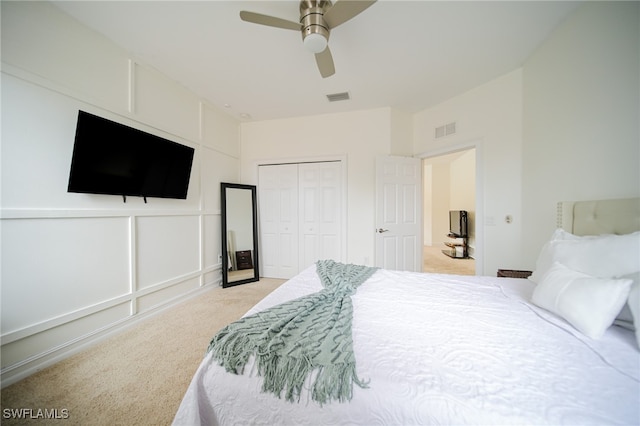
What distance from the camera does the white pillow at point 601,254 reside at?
1002 millimetres

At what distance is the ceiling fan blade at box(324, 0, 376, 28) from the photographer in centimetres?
137

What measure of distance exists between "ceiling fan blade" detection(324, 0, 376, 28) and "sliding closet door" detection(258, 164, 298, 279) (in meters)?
2.24

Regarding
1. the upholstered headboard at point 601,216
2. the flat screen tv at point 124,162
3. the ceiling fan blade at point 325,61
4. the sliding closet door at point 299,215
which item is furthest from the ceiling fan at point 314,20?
the upholstered headboard at point 601,216

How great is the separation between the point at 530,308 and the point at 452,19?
220 cm

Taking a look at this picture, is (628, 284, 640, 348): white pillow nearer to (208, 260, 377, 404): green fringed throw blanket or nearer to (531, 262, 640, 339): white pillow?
(531, 262, 640, 339): white pillow

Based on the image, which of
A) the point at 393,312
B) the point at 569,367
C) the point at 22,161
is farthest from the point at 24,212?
the point at 569,367

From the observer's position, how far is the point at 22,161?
1.54m

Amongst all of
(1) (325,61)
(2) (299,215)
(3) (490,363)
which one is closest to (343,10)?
(1) (325,61)

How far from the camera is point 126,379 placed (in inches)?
59.4

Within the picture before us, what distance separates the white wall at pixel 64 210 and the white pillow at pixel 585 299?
3.26 metres

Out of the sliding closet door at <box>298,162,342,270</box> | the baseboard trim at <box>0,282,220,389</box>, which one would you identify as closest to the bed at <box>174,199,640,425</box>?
the baseboard trim at <box>0,282,220,389</box>

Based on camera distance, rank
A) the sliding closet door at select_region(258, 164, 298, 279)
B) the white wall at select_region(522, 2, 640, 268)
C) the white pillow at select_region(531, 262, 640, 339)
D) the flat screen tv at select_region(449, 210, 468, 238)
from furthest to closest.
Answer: the flat screen tv at select_region(449, 210, 468, 238)
the sliding closet door at select_region(258, 164, 298, 279)
the white wall at select_region(522, 2, 640, 268)
the white pillow at select_region(531, 262, 640, 339)

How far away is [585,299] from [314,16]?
88.9 inches

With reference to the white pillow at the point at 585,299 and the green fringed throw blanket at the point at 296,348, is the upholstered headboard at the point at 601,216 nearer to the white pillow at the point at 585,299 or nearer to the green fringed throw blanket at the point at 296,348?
the white pillow at the point at 585,299
